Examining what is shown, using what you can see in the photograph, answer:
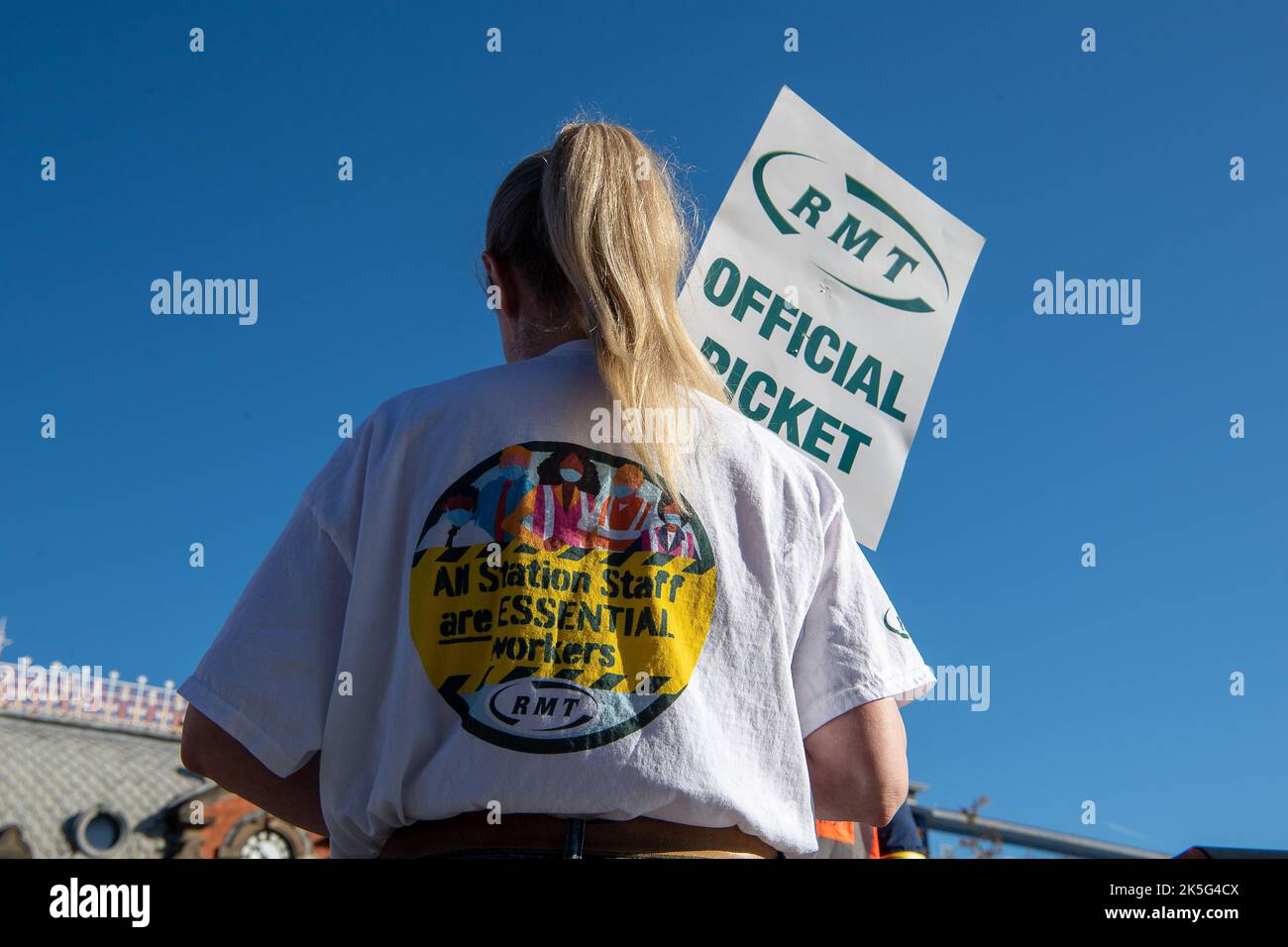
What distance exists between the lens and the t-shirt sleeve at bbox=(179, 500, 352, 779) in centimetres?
162

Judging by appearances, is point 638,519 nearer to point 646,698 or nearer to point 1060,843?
point 646,698

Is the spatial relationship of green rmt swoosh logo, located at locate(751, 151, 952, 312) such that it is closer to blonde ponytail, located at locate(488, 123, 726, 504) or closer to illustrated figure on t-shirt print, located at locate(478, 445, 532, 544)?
blonde ponytail, located at locate(488, 123, 726, 504)

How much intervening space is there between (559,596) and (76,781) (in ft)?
156

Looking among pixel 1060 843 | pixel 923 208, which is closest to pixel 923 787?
pixel 1060 843

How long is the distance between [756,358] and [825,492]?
59.6 inches

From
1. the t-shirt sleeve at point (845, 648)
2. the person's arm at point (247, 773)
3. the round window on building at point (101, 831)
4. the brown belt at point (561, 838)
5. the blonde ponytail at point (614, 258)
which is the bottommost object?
the round window on building at point (101, 831)

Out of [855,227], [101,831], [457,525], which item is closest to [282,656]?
[457,525]

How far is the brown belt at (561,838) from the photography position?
1459 mm

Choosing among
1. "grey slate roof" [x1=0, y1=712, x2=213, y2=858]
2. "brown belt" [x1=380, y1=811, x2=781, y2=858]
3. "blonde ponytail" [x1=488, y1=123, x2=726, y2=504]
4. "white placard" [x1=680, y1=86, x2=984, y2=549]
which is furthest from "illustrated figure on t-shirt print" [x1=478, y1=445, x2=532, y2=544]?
"grey slate roof" [x1=0, y1=712, x2=213, y2=858]

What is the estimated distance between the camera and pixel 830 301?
3.41 metres

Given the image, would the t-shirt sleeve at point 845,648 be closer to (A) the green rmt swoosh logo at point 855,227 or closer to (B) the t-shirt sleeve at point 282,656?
(B) the t-shirt sleeve at point 282,656
